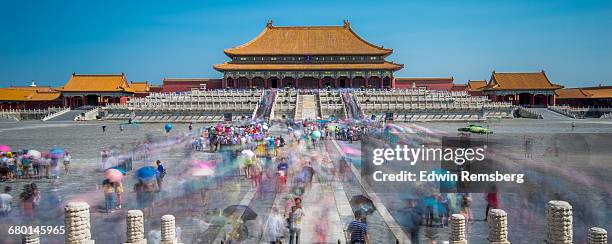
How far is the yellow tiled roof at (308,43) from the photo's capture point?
70750 mm

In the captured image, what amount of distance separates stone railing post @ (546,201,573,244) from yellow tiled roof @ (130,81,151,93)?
71.5 metres

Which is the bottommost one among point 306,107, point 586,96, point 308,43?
point 306,107

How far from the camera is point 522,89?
6781cm

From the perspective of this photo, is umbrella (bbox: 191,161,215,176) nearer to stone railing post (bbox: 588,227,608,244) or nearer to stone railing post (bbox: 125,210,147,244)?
stone railing post (bbox: 125,210,147,244)

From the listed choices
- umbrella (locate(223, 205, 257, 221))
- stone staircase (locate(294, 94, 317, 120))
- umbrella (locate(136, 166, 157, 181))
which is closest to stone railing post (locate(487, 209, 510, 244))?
umbrella (locate(223, 205, 257, 221))

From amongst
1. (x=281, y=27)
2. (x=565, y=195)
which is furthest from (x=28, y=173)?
(x=281, y=27)

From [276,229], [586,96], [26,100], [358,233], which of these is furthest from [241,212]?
[586,96]

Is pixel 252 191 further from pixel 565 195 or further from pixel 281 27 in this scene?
pixel 281 27

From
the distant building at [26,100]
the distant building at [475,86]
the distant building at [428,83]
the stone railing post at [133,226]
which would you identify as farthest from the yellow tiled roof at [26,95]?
the stone railing post at [133,226]

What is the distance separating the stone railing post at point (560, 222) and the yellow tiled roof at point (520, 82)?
6326cm

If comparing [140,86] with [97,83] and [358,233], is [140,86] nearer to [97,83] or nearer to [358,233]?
[97,83]

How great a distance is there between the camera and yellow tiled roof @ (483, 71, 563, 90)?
67.8 metres

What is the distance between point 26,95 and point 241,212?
224 feet

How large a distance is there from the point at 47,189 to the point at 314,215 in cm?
868
